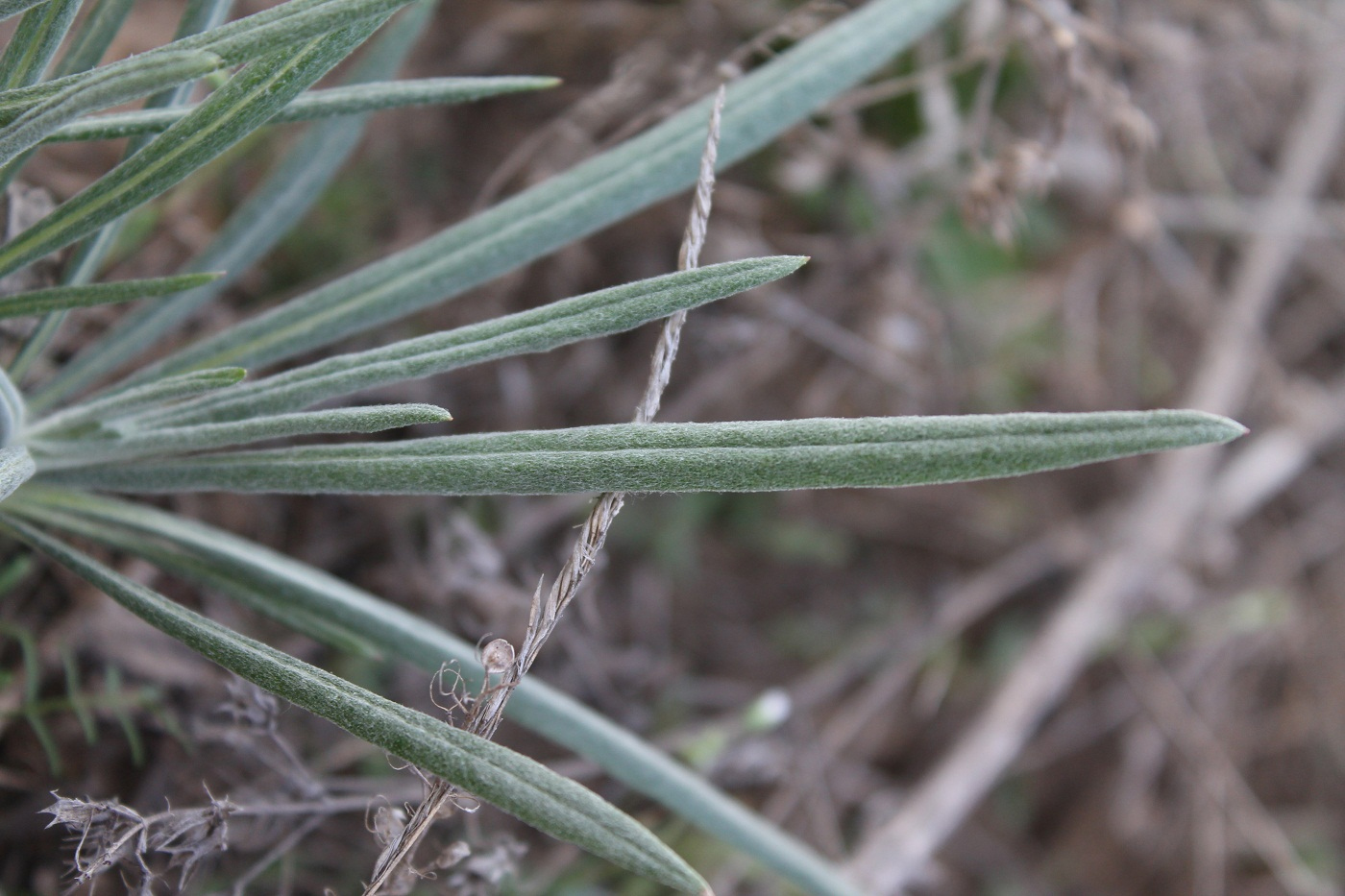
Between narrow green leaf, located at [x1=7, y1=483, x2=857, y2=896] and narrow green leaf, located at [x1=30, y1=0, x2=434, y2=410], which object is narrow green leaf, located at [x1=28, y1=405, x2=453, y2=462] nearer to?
narrow green leaf, located at [x1=7, y1=483, x2=857, y2=896]

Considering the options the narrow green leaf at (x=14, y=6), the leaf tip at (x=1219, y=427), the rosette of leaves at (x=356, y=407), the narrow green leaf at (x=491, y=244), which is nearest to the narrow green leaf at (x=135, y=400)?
the rosette of leaves at (x=356, y=407)

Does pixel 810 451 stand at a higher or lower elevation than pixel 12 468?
higher

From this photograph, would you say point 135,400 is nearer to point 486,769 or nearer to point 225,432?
point 225,432

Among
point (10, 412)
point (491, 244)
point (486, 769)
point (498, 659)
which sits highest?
point (491, 244)

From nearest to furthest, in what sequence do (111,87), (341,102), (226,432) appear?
(111,87)
(226,432)
(341,102)

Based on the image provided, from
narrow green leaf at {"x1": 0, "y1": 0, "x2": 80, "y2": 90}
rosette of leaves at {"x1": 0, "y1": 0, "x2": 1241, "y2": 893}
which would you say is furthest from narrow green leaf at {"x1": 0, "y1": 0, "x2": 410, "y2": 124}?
narrow green leaf at {"x1": 0, "y1": 0, "x2": 80, "y2": 90}

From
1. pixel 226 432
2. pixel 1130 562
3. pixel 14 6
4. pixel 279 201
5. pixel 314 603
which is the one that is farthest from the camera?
pixel 1130 562

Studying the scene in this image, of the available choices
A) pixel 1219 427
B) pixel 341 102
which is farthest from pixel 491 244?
pixel 1219 427

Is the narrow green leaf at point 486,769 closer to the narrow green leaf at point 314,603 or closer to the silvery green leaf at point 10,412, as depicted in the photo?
the narrow green leaf at point 314,603
